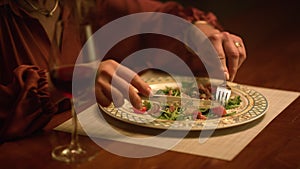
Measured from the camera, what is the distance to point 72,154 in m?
0.90

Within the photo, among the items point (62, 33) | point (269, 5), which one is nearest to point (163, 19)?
point (62, 33)

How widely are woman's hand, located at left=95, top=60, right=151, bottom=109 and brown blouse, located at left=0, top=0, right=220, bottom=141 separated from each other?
0.10 metres

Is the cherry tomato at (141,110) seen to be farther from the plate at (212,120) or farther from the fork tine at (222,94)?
the fork tine at (222,94)

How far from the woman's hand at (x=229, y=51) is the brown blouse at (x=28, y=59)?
0.70 ft

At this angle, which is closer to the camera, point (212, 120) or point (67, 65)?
point (67, 65)

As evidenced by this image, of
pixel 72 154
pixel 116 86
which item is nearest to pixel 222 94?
pixel 116 86

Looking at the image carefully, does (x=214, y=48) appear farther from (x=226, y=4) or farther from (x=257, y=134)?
(x=226, y=4)

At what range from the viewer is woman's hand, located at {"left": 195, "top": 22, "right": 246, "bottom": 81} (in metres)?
1.26

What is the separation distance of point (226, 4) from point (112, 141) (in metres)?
2.41

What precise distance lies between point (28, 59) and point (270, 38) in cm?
87

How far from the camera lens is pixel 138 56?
159 centimetres

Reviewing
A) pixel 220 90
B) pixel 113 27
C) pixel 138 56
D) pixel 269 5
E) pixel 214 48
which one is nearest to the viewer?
pixel 220 90

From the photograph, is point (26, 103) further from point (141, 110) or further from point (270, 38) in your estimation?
point (270, 38)

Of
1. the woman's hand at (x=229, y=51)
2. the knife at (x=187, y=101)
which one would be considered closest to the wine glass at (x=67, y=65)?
the knife at (x=187, y=101)
